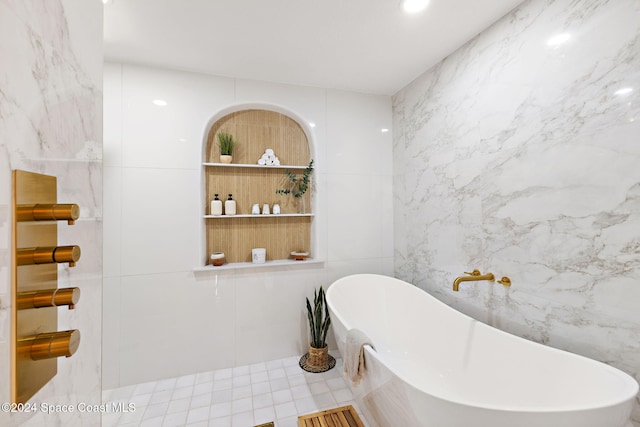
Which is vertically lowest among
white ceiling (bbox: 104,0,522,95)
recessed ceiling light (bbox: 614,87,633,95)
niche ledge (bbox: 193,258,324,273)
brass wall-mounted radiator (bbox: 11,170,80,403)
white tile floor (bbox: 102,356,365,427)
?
white tile floor (bbox: 102,356,365,427)

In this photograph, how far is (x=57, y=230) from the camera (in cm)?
58

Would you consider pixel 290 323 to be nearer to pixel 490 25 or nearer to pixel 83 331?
pixel 83 331

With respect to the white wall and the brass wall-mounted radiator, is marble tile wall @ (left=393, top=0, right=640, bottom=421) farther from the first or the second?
the brass wall-mounted radiator

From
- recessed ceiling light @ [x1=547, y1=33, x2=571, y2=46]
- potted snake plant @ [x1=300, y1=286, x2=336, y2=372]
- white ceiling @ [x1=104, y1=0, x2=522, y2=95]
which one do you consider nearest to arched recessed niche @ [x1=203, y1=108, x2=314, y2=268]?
white ceiling @ [x1=104, y1=0, x2=522, y2=95]

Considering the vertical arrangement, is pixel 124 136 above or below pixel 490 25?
below

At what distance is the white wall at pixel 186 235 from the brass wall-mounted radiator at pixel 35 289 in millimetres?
1892

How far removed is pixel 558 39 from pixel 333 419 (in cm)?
244

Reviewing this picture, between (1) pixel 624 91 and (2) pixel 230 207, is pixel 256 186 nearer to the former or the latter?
(2) pixel 230 207

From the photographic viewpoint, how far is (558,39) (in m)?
1.46

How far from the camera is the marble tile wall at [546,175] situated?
124cm

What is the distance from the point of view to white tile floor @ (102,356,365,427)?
6.12 feet

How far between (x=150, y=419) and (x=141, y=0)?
8.56ft

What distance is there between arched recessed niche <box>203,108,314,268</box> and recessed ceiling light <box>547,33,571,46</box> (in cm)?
188

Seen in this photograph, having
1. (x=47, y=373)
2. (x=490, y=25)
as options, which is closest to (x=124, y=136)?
(x=47, y=373)
